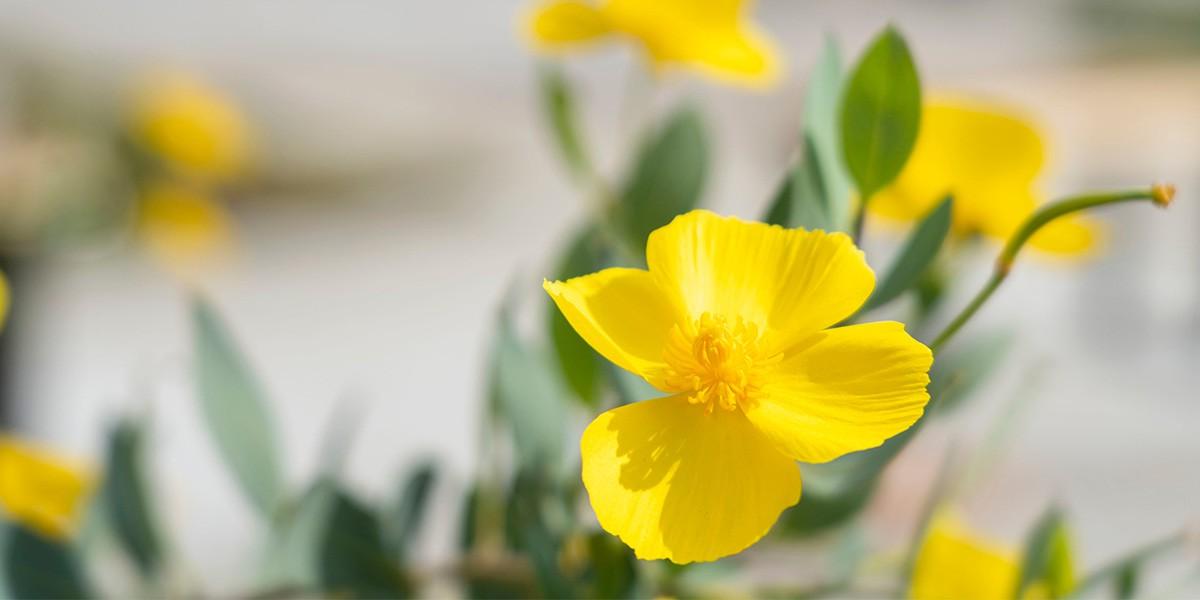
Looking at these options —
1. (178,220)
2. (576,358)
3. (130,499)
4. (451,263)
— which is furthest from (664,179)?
(451,263)

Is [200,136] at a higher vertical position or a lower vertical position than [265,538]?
lower

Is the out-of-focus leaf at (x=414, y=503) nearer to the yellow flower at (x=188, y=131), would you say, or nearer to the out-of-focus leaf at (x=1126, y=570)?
the out-of-focus leaf at (x=1126, y=570)

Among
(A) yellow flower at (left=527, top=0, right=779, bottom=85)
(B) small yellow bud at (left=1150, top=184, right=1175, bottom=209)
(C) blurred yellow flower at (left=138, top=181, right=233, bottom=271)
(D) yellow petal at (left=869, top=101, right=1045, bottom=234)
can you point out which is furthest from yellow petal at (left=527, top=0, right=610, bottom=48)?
(C) blurred yellow flower at (left=138, top=181, right=233, bottom=271)

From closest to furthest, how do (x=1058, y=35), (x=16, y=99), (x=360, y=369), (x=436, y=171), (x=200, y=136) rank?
(x=200, y=136) → (x=360, y=369) → (x=16, y=99) → (x=436, y=171) → (x=1058, y=35)

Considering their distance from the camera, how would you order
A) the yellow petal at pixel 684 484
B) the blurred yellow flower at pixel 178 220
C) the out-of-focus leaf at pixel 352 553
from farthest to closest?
the blurred yellow flower at pixel 178 220
the out-of-focus leaf at pixel 352 553
the yellow petal at pixel 684 484

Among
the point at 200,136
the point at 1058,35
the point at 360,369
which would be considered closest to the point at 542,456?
the point at 200,136

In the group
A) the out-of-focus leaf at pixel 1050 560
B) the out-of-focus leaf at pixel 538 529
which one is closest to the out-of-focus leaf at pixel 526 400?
the out-of-focus leaf at pixel 538 529

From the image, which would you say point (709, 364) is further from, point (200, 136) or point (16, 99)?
point (16, 99)
